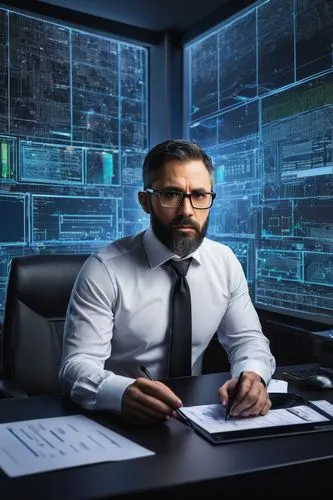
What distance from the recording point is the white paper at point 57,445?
859 mm

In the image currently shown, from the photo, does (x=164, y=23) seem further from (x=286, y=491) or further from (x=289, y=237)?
(x=286, y=491)

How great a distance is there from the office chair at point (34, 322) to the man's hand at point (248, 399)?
2.87 ft

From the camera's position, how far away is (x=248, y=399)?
1132mm

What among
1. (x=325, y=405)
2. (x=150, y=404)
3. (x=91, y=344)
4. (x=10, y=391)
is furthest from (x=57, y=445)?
(x=10, y=391)

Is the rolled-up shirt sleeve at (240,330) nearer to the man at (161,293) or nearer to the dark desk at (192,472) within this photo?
the man at (161,293)

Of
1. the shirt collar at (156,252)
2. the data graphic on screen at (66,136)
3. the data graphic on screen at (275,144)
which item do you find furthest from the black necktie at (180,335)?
the data graphic on screen at (66,136)

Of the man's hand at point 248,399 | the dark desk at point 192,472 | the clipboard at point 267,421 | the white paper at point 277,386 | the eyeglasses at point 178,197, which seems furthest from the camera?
the eyeglasses at point 178,197

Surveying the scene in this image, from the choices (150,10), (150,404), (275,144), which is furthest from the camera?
(150,10)

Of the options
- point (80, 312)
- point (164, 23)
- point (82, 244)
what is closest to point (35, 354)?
point (80, 312)

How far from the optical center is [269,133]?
7.59 feet

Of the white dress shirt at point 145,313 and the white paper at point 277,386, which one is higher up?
the white dress shirt at point 145,313

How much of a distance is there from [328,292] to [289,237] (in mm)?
306

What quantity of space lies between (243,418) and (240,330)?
0.62 meters

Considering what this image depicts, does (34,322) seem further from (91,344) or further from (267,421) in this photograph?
(267,421)
